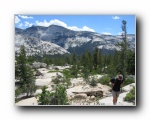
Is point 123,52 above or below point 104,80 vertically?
above

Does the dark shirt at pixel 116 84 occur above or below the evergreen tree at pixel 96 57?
below

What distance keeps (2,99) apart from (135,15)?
1.96m

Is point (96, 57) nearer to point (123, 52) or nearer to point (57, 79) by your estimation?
point (123, 52)

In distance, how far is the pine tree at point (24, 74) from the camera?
7629mm

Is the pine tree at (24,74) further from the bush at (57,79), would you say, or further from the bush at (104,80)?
the bush at (104,80)

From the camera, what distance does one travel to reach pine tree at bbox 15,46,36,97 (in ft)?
25.0

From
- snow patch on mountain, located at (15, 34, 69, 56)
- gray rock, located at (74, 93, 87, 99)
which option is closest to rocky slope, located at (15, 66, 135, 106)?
gray rock, located at (74, 93, 87, 99)

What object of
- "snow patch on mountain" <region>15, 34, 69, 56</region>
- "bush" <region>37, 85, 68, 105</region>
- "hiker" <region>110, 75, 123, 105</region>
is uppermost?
"snow patch on mountain" <region>15, 34, 69, 56</region>

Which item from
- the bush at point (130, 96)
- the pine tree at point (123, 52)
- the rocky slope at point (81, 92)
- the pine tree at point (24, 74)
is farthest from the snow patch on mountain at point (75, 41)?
the bush at point (130, 96)

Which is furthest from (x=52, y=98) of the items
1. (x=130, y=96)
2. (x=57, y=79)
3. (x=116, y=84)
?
(x=130, y=96)

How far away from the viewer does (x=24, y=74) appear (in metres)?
7.67

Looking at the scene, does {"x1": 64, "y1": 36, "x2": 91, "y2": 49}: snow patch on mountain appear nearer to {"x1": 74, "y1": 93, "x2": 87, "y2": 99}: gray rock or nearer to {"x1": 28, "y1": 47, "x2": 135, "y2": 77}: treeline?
{"x1": 28, "y1": 47, "x2": 135, "y2": 77}: treeline

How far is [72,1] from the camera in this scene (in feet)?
25.0

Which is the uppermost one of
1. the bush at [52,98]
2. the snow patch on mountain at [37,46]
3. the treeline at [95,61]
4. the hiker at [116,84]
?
the snow patch on mountain at [37,46]
